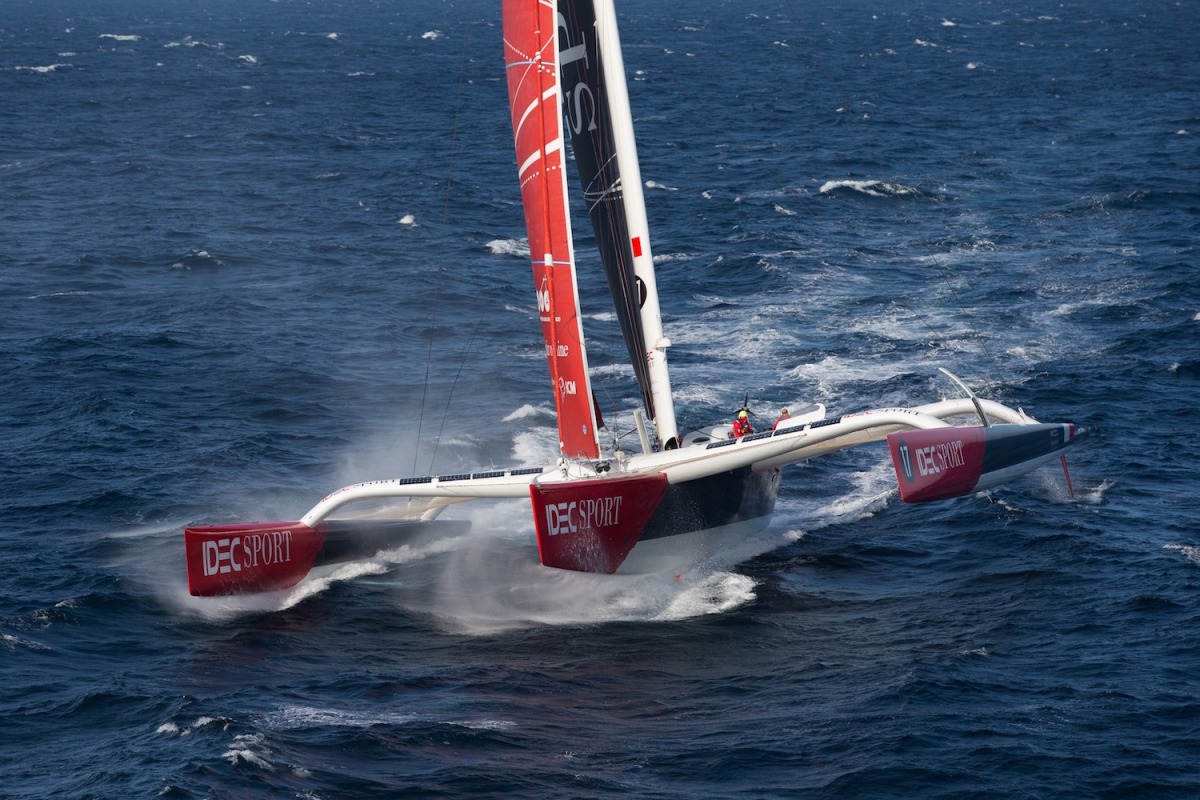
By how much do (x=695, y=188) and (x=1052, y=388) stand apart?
967 inches

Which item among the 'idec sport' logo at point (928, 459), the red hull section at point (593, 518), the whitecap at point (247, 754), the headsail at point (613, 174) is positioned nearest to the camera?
the whitecap at point (247, 754)

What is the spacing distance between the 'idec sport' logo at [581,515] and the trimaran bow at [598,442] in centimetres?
2

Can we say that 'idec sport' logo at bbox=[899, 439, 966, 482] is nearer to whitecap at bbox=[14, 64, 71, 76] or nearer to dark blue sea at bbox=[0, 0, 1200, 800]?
dark blue sea at bbox=[0, 0, 1200, 800]

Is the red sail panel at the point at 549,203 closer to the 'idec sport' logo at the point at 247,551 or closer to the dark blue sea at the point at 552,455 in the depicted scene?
the dark blue sea at the point at 552,455

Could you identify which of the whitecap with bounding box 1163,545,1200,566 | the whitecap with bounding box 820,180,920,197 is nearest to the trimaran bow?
the whitecap with bounding box 1163,545,1200,566

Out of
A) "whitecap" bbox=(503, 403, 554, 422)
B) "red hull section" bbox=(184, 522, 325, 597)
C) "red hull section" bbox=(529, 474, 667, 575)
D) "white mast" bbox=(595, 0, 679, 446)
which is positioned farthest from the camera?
"whitecap" bbox=(503, 403, 554, 422)

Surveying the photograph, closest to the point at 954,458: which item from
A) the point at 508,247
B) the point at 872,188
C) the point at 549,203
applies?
the point at 549,203

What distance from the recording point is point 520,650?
60.7ft

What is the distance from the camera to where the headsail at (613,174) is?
20688 millimetres

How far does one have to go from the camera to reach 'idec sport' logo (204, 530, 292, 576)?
19750 millimetres

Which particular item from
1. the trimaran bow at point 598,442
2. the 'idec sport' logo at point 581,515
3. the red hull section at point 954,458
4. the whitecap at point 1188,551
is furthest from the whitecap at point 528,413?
the whitecap at point 1188,551

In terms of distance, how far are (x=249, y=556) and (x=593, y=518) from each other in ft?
16.1

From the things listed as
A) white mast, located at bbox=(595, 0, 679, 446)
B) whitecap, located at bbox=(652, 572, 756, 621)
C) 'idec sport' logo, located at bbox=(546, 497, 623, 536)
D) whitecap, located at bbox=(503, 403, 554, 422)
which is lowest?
whitecap, located at bbox=(652, 572, 756, 621)

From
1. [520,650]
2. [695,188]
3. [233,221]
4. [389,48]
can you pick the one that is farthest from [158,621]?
[389,48]
